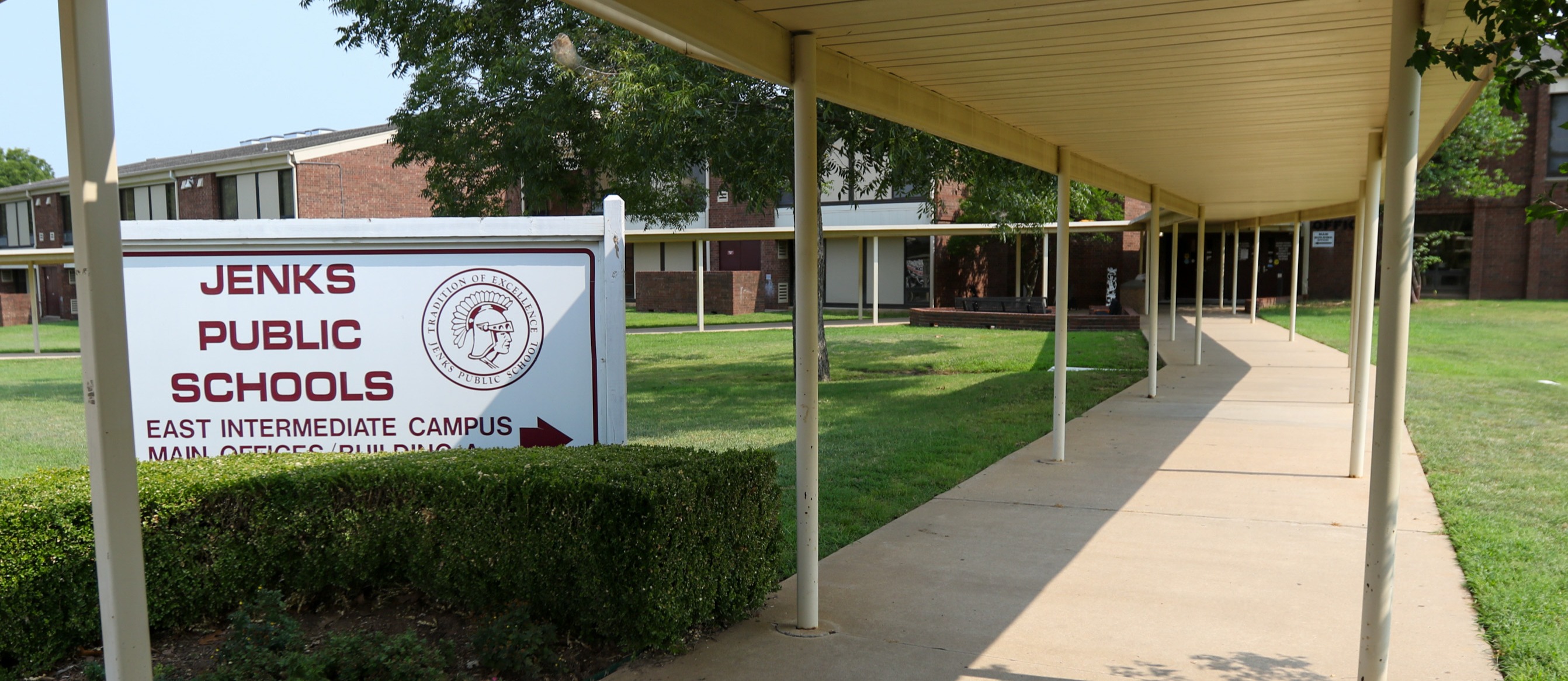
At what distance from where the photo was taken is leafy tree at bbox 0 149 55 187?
2960 inches

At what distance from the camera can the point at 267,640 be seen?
4031 mm

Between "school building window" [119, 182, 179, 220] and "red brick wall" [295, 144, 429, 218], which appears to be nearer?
"red brick wall" [295, 144, 429, 218]

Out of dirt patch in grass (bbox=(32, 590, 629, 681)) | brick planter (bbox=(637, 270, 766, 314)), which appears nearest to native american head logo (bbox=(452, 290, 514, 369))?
dirt patch in grass (bbox=(32, 590, 629, 681))

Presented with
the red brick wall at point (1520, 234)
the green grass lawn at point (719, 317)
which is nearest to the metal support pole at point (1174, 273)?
the green grass lawn at point (719, 317)

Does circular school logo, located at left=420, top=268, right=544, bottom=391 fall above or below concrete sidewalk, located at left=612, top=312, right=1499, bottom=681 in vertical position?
above

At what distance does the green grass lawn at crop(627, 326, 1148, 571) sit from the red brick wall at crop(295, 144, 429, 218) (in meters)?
15.2

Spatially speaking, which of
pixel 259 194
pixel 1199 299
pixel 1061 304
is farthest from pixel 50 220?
pixel 1061 304

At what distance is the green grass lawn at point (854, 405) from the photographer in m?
8.23

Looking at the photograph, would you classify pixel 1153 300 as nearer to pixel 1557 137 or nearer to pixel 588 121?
pixel 588 121

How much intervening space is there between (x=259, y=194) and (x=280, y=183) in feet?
4.23

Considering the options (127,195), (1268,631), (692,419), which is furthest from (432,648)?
(127,195)

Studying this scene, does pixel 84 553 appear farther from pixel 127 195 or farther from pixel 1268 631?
pixel 127 195

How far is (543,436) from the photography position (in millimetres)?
5520

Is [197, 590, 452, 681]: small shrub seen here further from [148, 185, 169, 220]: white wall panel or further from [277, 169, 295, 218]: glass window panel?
[148, 185, 169, 220]: white wall panel
